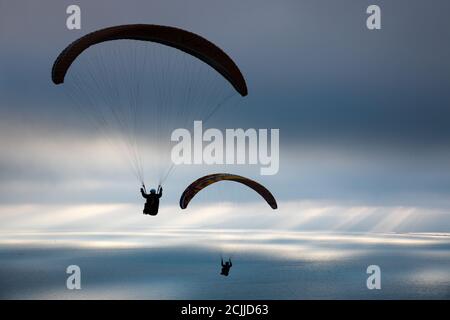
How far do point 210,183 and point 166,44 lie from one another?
6.26m

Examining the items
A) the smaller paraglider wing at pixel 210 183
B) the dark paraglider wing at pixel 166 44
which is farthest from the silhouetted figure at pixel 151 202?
the dark paraglider wing at pixel 166 44

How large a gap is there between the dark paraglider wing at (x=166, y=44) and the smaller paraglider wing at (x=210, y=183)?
4.26 metres

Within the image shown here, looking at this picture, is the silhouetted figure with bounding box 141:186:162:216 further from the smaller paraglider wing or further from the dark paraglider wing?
the dark paraglider wing

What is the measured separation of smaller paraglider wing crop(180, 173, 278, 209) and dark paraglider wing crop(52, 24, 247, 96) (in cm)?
426

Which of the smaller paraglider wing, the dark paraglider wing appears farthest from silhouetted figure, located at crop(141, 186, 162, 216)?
the dark paraglider wing

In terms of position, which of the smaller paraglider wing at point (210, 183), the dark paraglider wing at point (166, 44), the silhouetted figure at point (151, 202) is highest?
the dark paraglider wing at point (166, 44)

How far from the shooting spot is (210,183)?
25.7 m

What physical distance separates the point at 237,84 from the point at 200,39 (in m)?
2.18

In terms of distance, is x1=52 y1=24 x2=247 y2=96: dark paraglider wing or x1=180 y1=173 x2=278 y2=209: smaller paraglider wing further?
x1=180 y1=173 x2=278 y2=209: smaller paraglider wing

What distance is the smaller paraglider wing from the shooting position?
24.2 m

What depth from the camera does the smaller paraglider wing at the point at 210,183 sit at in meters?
24.2

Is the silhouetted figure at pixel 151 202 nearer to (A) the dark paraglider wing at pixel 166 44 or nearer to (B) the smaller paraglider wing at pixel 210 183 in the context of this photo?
(B) the smaller paraglider wing at pixel 210 183
